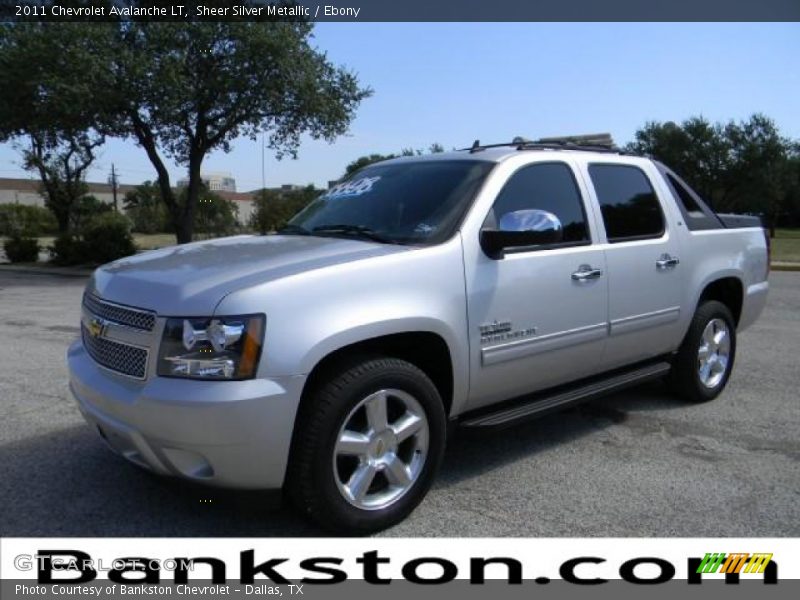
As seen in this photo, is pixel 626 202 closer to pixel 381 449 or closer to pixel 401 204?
pixel 401 204

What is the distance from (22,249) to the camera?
86.0 feet

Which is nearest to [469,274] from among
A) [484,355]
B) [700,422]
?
[484,355]

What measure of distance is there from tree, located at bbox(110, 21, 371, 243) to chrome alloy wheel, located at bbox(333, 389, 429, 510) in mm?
17885

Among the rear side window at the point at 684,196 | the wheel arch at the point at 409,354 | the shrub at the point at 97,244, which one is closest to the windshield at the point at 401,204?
the wheel arch at the point at 409,354

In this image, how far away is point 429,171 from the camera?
4184 millimetres

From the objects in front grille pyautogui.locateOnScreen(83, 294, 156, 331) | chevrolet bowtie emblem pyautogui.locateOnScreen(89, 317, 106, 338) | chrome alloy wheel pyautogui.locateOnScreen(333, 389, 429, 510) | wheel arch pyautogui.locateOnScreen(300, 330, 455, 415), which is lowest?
chrome alloy wheel pyautogui.locateOnScreen(333, 389, 429, 510)

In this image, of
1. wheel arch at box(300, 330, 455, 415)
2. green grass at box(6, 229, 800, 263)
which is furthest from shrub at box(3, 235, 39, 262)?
wheel arch at box(300, 330, 455, 415)

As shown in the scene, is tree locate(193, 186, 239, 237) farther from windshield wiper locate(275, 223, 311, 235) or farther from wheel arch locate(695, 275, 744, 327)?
wheel arch locate(695, 275, 744, 327)

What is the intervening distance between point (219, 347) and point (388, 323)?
0.77m

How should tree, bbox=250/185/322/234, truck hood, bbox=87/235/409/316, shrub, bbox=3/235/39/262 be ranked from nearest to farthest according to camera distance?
truck hood, bbox=87/235/409/316 → shrub, bbox=3/235/39/262 → tree, bbox=250/185/322/234

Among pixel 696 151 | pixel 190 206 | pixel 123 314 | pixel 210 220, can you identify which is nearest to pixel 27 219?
pixel 210 220

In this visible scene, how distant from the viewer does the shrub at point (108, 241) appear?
22.9 meters

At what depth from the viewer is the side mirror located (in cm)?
362

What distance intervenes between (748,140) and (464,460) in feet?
160
